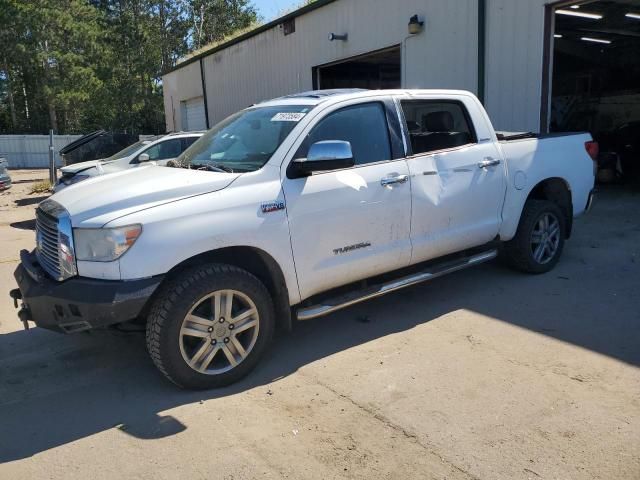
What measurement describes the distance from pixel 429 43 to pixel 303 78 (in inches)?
187

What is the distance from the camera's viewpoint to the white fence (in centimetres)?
3225

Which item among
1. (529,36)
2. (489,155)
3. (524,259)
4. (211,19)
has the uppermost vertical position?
(211,19)

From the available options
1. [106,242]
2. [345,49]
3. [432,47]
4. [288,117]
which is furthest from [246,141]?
[345,49]

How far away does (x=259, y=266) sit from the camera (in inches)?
157

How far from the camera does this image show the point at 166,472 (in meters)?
2.88

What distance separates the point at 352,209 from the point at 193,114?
19397mm

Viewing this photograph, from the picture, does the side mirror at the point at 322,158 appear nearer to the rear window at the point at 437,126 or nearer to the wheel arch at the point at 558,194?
the rear window at the point at 437,126

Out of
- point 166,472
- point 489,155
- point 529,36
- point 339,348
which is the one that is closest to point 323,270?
point 339,348

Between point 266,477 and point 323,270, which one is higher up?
point 323,270

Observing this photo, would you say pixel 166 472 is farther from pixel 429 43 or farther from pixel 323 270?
pixel 429 43

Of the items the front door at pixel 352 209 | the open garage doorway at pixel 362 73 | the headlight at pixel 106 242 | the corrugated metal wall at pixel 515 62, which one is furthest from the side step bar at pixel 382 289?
the open garage doorway at pixel 362 73

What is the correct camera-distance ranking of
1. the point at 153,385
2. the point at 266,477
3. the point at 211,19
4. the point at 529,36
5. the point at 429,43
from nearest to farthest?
1. the point at 266,477
2. the point at 153,385
3. the point at 529,36
4. the point at 429,43
5. the point at 211,19

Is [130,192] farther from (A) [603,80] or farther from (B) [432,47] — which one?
(A) [603,80]

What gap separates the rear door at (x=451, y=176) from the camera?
4.66 m
